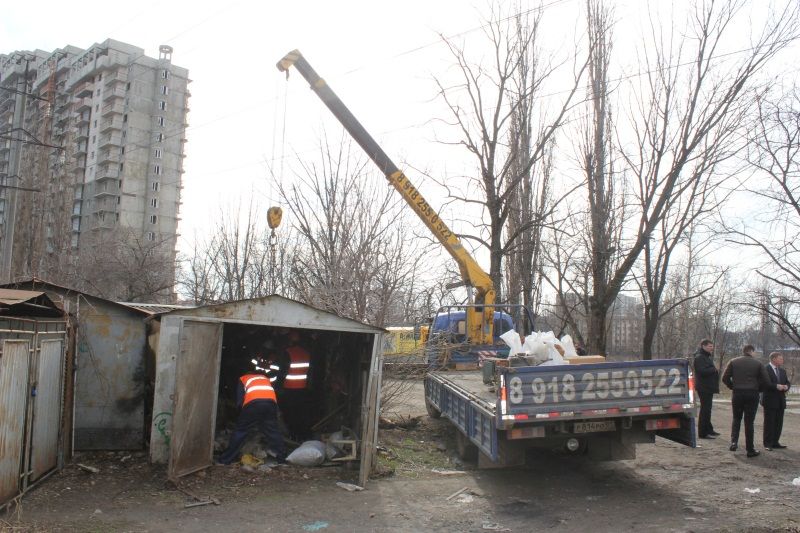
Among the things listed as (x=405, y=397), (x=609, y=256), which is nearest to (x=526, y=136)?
(x=609, y=256)

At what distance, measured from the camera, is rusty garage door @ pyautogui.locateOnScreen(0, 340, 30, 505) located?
19.1 ft

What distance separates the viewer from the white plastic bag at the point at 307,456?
8391mm

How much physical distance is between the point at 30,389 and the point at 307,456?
351cm

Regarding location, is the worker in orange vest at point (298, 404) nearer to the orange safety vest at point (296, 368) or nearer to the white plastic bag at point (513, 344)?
the orange safety vest at point (296, 368)

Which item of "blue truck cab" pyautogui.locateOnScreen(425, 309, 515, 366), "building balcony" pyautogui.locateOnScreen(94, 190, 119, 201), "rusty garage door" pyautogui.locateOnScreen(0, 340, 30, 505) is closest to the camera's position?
"rusty garage door" pyautogui.locateOnScreen(0, 340, 30, 505)

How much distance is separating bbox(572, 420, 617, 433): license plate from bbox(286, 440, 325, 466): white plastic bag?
3547 millimetres

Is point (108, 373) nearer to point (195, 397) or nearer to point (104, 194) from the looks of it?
point (195, 397)

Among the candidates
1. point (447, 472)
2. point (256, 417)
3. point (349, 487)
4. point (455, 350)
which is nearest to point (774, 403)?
point (447, 472)

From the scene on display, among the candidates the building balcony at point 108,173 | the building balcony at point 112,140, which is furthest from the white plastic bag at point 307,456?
the building balcony at point 112,140

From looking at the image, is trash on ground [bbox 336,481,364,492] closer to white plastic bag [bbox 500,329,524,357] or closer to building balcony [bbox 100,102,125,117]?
white plastic bag [bbox 500,329,524,357]

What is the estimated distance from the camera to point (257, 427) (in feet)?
27.9

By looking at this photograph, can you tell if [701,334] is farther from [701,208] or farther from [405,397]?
[405,397]

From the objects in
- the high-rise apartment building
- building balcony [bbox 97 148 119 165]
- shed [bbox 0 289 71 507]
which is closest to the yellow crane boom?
shed [bbox 0 289 71 507]

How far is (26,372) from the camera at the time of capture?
21.1ft
